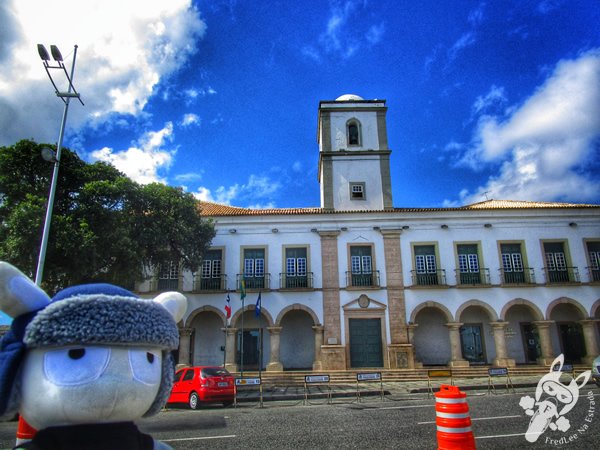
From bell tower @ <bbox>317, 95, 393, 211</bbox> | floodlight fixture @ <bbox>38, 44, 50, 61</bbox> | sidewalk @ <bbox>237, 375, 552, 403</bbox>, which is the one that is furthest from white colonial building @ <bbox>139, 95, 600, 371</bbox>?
floodlight fixture @ <bbox>38, 44, 50, 61</bbox>

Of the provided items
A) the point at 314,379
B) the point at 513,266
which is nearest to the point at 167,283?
the point at 314,379

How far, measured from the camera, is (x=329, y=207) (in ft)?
77.7

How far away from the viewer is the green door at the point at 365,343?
20.5 meters

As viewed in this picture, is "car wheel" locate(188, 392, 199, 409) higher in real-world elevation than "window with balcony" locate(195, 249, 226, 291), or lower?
lower

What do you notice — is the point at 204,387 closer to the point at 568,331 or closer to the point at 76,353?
the point at 76,353

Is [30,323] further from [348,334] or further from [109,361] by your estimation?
[348,334]

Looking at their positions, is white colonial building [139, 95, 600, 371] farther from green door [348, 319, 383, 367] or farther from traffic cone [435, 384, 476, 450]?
traffic cone [435, 384, 476, 450]

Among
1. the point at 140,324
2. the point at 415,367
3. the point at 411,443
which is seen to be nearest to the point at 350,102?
the point at 415,367

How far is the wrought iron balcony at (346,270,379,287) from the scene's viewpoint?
70.2 feet

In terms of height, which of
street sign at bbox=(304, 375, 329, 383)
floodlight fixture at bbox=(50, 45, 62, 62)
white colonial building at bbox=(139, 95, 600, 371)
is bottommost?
street sign at bbox=(304, 375, 329, 383)

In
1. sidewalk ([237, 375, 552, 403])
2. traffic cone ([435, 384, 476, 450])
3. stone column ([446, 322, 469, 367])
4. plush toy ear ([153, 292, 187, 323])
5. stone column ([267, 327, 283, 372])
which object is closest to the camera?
plush toy ear ([153, 292, 187, 323])

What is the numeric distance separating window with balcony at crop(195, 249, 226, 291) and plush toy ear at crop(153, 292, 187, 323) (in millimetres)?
18600
